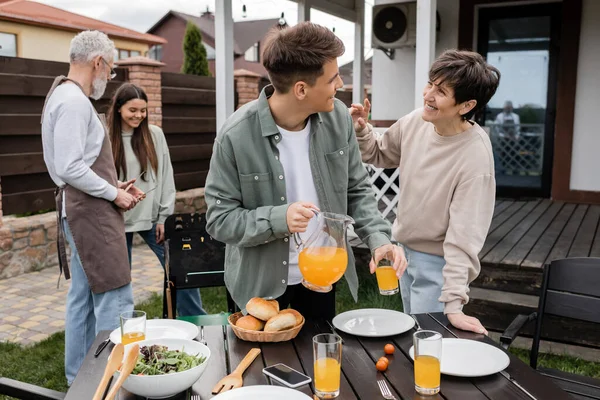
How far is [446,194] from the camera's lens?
91.0 inches

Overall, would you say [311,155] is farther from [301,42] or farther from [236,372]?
[236,372]

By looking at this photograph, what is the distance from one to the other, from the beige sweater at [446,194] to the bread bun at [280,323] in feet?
1.86

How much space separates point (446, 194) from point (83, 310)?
1.91m

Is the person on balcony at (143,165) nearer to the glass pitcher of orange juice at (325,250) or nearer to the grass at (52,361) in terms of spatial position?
the grass at (52,361)

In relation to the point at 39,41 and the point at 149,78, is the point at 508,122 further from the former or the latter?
the point at 39,41

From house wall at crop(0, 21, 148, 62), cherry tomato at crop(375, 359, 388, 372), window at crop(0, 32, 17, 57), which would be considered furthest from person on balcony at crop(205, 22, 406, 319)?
window at crop(0, 32, 17, 57)

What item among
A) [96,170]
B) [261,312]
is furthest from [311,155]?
[96,170]

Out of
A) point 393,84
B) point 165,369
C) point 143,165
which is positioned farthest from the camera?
point 393,84

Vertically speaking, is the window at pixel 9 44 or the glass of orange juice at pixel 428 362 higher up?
the window at pixel 9 44

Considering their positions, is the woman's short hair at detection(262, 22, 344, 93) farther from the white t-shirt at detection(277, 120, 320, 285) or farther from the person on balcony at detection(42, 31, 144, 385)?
the person on balcony at detection(42, 31, 144, 385)

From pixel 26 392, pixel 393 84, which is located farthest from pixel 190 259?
pixel 393 84

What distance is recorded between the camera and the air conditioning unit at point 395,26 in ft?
23.0

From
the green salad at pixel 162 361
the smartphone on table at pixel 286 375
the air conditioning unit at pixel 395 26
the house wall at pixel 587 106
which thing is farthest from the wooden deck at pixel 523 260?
the air conditioning unit at pixel 395 26

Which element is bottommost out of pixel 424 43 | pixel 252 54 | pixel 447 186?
pixel 447 186
